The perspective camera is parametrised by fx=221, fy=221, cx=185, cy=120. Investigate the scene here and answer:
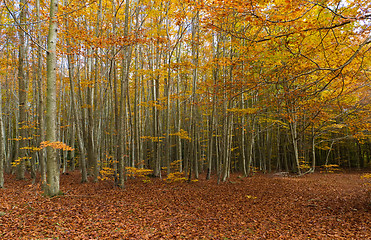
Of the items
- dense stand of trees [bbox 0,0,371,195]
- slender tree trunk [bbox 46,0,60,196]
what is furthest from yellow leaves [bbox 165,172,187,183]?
slender tree trunk [bbox 46,0,60,196]

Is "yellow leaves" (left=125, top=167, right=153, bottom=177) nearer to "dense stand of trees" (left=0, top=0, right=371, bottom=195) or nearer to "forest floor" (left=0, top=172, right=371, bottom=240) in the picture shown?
"dense stand of trees" (left=0, top=0, right=371, bottom=195)

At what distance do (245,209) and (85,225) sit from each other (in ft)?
13.6

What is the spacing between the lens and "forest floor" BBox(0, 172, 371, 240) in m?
4.22

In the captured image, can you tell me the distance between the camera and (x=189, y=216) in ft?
18.6

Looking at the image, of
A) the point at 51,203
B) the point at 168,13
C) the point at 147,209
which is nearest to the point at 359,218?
the point at 147,209

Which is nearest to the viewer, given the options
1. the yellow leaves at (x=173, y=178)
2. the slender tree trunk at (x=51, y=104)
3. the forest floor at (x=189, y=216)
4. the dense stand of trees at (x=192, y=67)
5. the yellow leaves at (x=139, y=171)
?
the forest floor at (x=189, y=216)

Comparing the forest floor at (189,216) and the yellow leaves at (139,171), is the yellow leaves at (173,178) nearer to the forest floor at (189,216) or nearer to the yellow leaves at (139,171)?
the yellow leaves at (139,171)

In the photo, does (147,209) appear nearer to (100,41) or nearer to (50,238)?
(50,238)

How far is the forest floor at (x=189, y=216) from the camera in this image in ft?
13.8

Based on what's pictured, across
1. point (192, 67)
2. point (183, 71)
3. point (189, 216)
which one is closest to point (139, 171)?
point (189, 216)

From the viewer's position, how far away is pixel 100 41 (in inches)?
293

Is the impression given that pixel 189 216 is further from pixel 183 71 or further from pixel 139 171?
pixel 183 71

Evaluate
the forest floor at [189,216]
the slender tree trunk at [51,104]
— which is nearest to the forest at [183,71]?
the slender tree trunk at [51,104]

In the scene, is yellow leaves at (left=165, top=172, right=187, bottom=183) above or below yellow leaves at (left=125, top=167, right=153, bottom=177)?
below
